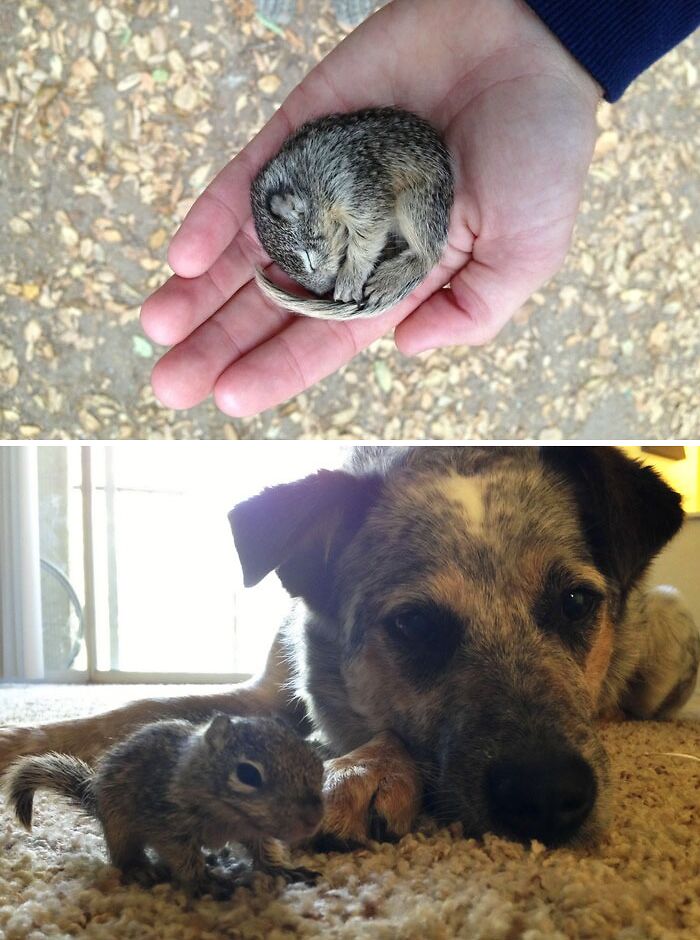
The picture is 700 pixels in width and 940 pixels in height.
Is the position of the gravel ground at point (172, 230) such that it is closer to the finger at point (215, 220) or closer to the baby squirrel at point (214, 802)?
the finger at point (215, 220)

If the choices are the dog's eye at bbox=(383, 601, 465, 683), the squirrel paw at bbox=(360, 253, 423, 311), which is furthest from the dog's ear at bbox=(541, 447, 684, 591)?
the squirrel paw at bbox=(360, 253, 423, 311)

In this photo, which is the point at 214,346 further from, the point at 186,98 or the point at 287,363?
the point at 186,98

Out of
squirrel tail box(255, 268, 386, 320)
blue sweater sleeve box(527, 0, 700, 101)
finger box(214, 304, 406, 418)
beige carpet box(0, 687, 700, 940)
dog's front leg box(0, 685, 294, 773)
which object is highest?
blue sweater sleeve box(527, 0, 700, 101)

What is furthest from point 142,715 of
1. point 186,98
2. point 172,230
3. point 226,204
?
point 186,98

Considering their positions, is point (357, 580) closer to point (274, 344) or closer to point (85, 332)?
point (274, 344)

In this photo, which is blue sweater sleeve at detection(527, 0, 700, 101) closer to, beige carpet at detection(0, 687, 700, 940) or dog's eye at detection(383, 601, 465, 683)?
dog's eye at detection(383, 601, 465, 683)

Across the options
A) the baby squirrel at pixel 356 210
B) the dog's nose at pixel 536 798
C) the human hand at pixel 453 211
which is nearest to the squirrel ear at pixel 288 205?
the baby squirrel at pixel 356 210
